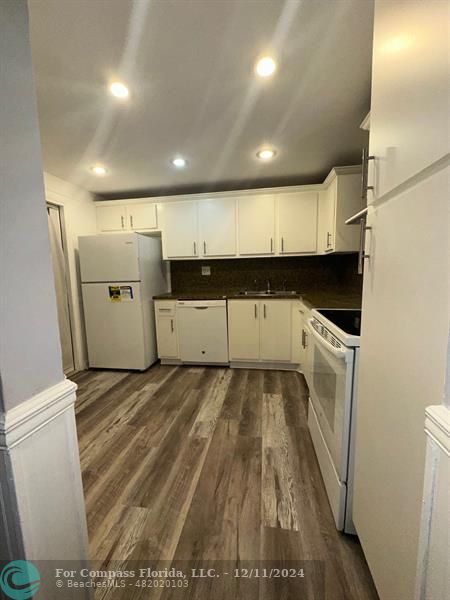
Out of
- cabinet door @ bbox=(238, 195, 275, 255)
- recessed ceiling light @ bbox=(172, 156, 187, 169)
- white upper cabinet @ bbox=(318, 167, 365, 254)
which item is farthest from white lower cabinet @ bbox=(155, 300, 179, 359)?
white upper cabinet @ bbox=(318, 167, 365, 254)

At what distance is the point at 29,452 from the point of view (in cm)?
64

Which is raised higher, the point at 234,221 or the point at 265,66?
the point at 265,66

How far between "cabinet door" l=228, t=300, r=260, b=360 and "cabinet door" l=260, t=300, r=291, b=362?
8cm

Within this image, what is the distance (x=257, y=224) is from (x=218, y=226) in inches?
19.2

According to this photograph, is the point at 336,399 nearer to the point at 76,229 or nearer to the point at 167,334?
the point at 167,334

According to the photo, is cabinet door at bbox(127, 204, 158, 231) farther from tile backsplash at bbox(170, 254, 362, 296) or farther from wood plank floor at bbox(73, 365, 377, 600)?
wood plank floor at bbox(73, 365, 377, 600)

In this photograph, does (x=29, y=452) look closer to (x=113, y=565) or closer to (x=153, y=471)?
(x=113, y=565)

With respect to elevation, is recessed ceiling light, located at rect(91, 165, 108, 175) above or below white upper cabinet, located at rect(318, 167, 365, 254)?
above

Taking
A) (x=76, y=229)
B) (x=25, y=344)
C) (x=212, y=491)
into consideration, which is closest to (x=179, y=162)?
(x=76, y=229)

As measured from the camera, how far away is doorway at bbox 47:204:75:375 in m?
2.94

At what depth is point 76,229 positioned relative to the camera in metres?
3.17

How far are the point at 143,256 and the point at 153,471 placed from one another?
2279 mm

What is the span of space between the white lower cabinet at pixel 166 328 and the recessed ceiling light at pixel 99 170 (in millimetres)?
1556

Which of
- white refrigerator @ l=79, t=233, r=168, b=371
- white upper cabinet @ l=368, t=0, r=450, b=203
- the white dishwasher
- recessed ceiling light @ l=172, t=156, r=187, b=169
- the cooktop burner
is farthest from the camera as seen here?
the white dishwasher
